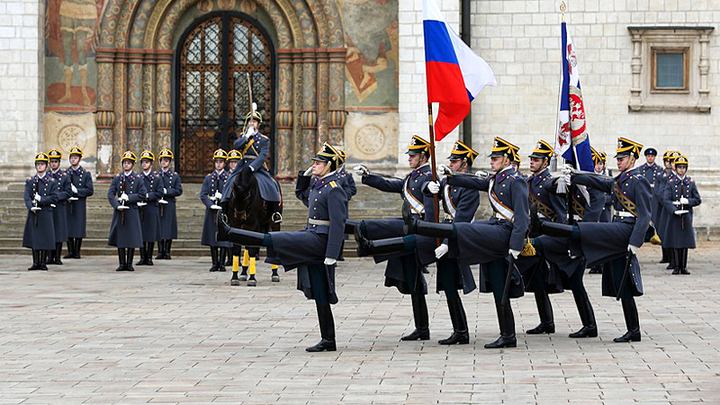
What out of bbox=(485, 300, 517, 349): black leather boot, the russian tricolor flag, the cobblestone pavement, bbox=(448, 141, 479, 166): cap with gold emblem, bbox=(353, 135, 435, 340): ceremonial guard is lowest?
the cobblestone pavement

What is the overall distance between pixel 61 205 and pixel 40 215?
0.60 metres

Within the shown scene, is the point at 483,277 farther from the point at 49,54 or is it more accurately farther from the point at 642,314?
the point at 49,54

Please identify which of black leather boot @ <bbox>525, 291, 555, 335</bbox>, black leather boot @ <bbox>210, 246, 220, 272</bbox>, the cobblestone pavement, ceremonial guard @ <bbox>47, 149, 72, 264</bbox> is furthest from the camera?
ceremonial guard @ <bbox>47, 149, 72, 264</bbox>

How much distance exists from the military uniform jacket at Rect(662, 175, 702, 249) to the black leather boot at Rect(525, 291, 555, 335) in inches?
321

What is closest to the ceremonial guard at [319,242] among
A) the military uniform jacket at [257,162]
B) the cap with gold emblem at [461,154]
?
the cap with gold emblem at [461,154]

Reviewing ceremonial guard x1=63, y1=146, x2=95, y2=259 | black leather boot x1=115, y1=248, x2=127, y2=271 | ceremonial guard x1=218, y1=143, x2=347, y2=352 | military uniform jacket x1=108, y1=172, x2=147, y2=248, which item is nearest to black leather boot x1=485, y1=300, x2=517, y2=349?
ceremonial guard x1=218, y1=143, x2=347, y2=352

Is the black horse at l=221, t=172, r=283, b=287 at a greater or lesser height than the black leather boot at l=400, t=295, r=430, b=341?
greater

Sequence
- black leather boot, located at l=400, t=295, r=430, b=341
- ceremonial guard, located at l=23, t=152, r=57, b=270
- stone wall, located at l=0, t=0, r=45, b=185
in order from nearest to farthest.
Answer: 1. black leather boot, located at l=400, t=295, r=430, b=341
2. ceremonial guard, located at l=23, t=152, r=57, b=270
3. stone wall, located at l=0, t=0, r=45, b=185

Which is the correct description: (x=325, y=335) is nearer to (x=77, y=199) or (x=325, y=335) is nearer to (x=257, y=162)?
(x=257, y=162)

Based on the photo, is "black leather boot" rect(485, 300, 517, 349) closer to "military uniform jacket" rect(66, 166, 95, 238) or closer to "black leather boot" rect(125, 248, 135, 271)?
"black leather boot" rect(125, 248, 135, 271)

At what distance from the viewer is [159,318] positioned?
545 inches

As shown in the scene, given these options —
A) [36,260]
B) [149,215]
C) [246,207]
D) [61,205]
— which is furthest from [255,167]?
[61,205]

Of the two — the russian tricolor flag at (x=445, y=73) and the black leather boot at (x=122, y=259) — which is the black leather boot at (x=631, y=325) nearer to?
the russian tricolor flag at (x=445, y=73)

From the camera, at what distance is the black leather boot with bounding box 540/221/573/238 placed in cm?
1186
